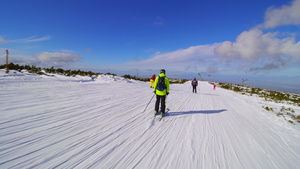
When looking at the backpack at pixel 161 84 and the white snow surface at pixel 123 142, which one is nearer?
the white snow surface at pixel 123 142

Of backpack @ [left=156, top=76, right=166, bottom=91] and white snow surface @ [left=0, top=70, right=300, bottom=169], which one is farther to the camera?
backpack @ [left=156, top=76, right=166, bottom=91]

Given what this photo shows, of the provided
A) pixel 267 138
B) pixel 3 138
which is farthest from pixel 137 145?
pixel 267 138

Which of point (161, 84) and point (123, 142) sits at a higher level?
point (161, 84)

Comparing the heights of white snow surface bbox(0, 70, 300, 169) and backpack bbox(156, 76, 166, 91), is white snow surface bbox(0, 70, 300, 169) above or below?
below

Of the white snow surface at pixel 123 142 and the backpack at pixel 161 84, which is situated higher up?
the backpack at pixel 161 84

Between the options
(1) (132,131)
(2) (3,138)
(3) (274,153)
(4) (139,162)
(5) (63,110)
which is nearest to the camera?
(4) (139,162)

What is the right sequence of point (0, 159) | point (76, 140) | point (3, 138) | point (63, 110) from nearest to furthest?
point (0, 159)
point (3, 138)
point (76, 140)
point (63, 110)

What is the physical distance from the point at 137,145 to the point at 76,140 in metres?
1.71

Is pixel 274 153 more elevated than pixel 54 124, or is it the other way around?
pixel 54 124

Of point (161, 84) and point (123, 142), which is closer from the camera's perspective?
point (123, 142)

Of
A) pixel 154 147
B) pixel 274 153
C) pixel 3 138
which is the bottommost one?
pixel 274 153

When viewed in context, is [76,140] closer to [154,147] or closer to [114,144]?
[114,144]

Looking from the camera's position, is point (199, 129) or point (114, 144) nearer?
point (114, 144)

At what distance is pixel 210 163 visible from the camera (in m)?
2.76
